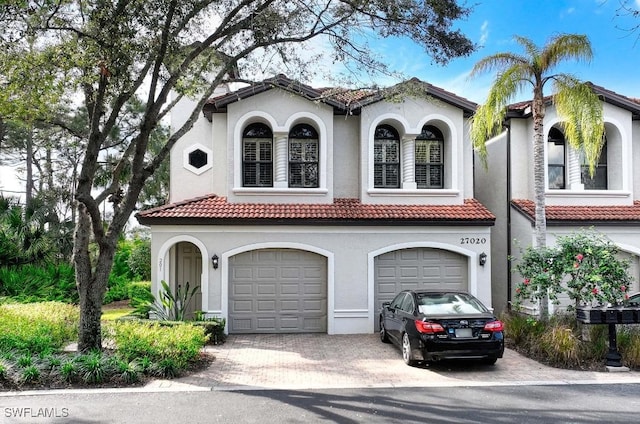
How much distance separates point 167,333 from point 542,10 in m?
11.9

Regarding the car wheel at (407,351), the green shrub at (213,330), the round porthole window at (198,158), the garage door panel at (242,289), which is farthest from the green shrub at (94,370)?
the round porthole window at (198,158)

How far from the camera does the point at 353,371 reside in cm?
856

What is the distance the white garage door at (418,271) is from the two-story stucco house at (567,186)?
198 cm

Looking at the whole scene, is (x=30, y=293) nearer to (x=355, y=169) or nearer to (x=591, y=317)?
(x=355, y=169)

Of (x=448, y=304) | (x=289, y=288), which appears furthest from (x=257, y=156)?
(x=448, y=304)

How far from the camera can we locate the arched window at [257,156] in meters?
13.5

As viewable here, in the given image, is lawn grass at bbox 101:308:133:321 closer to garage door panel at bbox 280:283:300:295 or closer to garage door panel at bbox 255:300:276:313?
garage door panel at bbox 255:300:276:313

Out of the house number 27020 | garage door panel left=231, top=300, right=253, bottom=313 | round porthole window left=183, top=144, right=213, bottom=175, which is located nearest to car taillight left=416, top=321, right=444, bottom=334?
the house number 27020

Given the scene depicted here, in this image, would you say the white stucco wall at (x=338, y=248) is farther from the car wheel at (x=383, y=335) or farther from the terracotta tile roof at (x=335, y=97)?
the terracotta tile roof at (x=335, y=97)

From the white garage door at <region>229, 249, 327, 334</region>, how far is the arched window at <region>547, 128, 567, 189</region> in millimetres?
7865

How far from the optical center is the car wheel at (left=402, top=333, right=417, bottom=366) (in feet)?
28.9

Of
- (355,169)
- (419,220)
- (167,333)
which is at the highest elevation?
(355,169)

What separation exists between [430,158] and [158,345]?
963 cm

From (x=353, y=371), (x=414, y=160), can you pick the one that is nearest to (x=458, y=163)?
(x=414, y=160)
